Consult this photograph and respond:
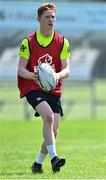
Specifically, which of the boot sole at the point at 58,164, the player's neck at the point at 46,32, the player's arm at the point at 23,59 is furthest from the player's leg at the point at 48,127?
the player's neck at the point at 46,32

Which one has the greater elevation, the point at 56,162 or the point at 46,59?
the point at 46,59

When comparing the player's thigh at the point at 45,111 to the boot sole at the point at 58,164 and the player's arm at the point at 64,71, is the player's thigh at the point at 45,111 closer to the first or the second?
the player's arm at the point at 64,71

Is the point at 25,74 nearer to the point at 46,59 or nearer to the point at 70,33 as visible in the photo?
the point at 46,59

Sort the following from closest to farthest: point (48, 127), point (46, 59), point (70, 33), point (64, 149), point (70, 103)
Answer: point (48, 127)
point (46, 59)
point (64, 149)
point (70, 33)
point (70, 103)

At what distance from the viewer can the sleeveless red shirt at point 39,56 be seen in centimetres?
1077

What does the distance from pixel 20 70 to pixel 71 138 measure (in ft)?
31.3

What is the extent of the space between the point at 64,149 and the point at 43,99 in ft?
17.3

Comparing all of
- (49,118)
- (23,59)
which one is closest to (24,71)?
(23,59)

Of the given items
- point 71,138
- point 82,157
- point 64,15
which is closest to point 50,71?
point 82,157

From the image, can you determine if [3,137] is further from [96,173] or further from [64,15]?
[96,173]

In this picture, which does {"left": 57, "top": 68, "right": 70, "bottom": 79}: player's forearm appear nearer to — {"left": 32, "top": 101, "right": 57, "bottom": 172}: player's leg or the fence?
{"left": 32, "top": 101, "right": 57, "bottom": 172}: player's leg

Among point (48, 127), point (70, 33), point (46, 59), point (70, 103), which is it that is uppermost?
point (46, 59)

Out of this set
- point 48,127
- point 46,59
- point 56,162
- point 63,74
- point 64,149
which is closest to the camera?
point 56,162

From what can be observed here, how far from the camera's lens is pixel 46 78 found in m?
10.4
